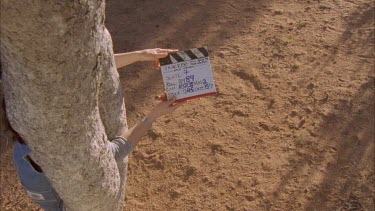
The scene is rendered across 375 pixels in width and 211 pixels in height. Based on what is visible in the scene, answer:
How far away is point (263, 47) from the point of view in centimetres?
495

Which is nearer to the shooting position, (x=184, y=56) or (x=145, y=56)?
(x=184, y=56)

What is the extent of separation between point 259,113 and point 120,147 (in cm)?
202

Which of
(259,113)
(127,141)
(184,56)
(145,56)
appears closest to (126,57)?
(145,56)

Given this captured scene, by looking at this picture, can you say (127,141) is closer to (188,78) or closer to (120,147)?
(120,147)

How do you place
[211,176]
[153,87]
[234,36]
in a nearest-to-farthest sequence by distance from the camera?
[211,176] → [153,87] → [234,36]

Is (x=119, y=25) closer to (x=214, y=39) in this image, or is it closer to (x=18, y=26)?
(x=214, y=39)

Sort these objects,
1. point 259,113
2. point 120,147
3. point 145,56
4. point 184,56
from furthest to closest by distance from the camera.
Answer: point 259,113, point 145,56, point 184,56, point 120,147

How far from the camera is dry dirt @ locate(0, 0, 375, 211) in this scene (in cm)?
375

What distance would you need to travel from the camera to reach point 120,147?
2561mm

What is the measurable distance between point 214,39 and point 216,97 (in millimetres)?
894

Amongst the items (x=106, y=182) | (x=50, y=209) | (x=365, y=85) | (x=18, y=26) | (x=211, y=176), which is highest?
(x=18, y=26)

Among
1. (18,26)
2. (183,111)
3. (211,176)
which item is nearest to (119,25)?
(183,111)

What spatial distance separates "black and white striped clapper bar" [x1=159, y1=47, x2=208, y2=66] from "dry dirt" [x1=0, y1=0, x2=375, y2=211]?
142 cm

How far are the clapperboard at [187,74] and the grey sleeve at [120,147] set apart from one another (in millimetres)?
347
